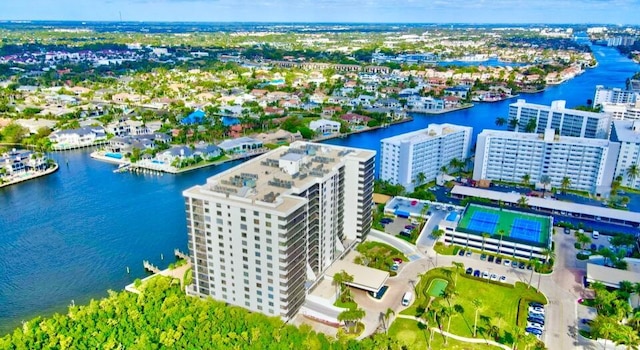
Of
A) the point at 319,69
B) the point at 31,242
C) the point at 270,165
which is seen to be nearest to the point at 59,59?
the point at 319,69

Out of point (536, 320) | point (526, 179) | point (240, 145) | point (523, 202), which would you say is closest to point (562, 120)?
point (526, 179)

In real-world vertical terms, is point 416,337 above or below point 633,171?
below

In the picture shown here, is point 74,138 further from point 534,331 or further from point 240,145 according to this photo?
point 534,331

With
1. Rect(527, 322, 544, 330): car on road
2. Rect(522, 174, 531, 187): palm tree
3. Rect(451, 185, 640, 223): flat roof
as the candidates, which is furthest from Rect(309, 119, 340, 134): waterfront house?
Rect(527, 322, 544, 330): car on road

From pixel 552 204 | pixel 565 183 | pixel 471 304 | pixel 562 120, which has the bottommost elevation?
pixel 471 304

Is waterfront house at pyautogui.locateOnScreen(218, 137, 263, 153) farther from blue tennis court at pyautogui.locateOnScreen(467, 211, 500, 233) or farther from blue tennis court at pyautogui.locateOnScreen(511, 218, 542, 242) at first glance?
blue tennis court at pyautogui.locateOnScreen(511, 218, 542, 242)

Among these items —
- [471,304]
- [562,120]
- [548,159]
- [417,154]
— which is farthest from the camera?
[562,120]
